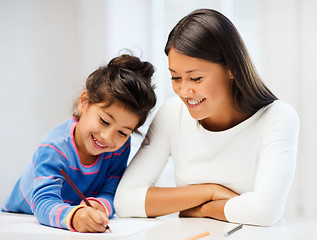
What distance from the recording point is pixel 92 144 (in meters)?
1.39

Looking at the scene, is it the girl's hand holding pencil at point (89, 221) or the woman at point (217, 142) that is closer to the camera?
the girl's hand holding pencil at point (89, 221)

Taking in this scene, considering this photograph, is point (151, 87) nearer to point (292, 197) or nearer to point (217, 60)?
point (217, 60)

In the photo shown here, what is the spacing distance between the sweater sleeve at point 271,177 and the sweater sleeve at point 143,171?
0.28 m

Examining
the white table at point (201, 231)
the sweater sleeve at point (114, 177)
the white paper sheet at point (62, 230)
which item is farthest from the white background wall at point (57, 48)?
the white table at point (201, 231)

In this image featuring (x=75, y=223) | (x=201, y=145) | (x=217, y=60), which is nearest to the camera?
(x=75, y=223)

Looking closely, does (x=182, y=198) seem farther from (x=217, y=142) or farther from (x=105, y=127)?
(x=105, y=127)

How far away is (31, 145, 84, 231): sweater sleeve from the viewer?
119 cm

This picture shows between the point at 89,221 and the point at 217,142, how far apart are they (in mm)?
490

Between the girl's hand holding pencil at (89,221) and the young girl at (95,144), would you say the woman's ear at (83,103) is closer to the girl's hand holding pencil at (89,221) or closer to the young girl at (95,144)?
the young girl at (95,144)

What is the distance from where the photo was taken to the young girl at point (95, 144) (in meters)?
1.31

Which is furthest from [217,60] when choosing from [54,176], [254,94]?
[54,176]

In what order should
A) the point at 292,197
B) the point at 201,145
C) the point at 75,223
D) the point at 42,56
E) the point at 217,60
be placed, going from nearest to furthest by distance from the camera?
the point at 75,223, the point at 217,60, the point at 201,145, the point at 292,197, the point at 42,56


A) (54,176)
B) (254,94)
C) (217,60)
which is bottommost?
(54,176)

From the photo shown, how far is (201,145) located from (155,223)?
1.03 feet
